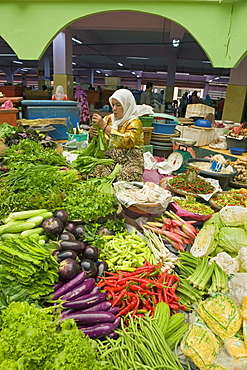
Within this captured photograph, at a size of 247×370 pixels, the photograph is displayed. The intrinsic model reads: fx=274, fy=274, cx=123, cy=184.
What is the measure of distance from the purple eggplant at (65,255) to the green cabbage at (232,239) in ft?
5.34

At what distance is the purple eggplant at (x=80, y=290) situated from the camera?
2.09 m

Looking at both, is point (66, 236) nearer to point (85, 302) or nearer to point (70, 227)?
point (70, 227)

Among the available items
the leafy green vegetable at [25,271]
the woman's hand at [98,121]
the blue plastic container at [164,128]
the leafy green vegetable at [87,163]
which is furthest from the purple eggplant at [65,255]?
the blue plastic container at [164,128]

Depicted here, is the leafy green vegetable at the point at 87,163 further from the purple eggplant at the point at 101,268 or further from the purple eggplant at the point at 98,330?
the purple eggplant at the point at 98,330

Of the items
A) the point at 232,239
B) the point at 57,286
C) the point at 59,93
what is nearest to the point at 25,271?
the point at 57,286

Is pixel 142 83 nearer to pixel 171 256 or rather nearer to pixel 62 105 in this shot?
pixel 62 105

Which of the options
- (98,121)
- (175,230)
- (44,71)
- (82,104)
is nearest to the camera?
(175,230)

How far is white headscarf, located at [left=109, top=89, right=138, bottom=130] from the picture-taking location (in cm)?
427

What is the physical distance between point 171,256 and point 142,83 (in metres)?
31.9

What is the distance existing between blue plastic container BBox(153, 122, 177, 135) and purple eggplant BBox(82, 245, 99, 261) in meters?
4.62

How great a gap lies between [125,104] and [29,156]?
5.91ft

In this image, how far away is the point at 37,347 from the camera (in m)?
1.47

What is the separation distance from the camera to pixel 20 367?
138cm

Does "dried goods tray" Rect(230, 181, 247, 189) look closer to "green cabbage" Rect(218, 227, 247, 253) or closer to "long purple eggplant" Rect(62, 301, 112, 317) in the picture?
"green cabbage" Rect(218, 227, 247, 253)
